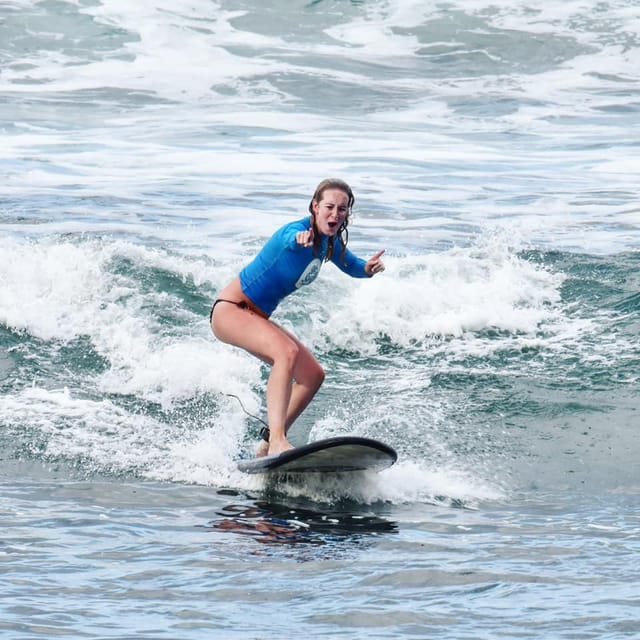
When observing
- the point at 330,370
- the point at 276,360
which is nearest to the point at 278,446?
the point at 276,360

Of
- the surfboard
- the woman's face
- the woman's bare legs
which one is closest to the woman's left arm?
the woman's face

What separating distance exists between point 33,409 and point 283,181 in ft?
31.4

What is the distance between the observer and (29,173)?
17.4 meters

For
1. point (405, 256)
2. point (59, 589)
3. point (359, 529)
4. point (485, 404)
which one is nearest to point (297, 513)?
point (359, 529)

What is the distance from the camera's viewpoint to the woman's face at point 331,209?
21.9 feet

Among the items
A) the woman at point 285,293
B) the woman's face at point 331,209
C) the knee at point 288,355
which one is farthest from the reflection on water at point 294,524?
the woman's face at point 331,209

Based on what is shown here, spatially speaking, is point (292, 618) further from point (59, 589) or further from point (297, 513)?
point (297, 513)

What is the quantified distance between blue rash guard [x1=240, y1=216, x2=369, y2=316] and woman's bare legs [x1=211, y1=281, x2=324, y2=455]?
12cm

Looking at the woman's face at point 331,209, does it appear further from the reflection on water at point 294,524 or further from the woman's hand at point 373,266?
the reflection on water at point 294,524

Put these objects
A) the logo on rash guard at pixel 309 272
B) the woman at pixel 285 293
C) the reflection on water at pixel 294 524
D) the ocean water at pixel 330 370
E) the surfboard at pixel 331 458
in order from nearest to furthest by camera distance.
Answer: the ocean water at pixel 330 370 < the reflection on water at pixel 294 524 < the surfboard at pixel 331 458 < the woman at pixel 285 293 < the logo on rash guard at pixel 309 272

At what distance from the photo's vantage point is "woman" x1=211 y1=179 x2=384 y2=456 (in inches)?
264

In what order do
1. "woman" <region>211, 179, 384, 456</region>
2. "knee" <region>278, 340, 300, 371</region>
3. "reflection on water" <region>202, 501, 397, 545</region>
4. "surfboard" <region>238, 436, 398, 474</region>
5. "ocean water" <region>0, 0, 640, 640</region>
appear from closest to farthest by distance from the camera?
"ocean water" <region>0, 0, 640, 640</region> < "reflection on water" <region>202, 501, 397, 545</region> < "surfboard" <region>238, 436, 398, 474</region> < "woman" <region>211, 179, 384, 456</region> < "knee" <region>278, 340, 300, 371</region>

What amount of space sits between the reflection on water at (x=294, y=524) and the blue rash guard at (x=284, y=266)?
4.29 feet

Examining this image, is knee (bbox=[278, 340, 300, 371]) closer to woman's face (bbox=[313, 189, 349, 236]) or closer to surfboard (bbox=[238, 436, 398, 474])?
surfboard (bbox=[238, 436, 398, 474])
